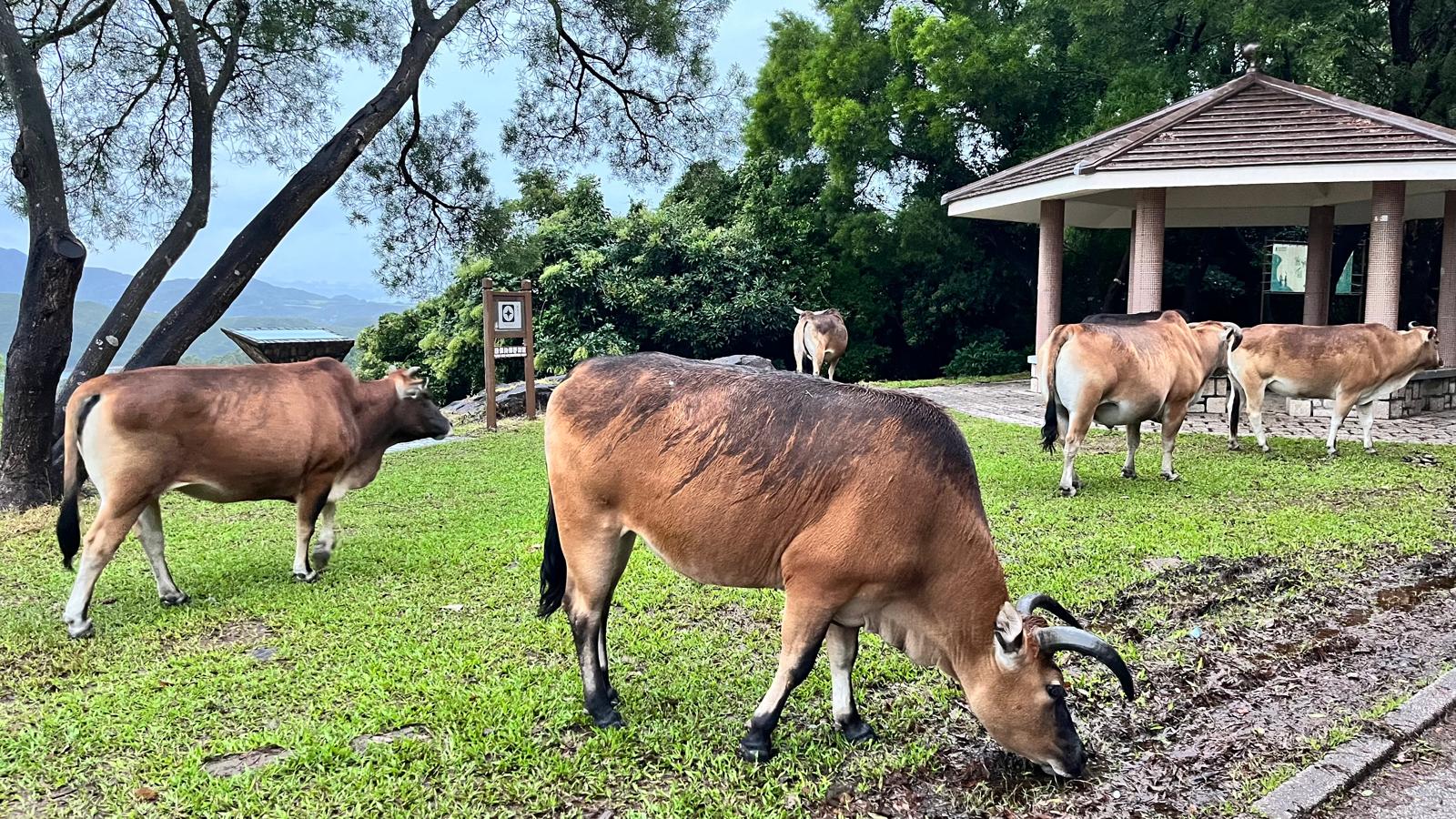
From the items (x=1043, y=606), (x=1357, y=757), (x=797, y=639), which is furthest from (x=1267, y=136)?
(x=797, y=639)

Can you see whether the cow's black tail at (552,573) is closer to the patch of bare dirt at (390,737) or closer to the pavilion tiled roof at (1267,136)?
the patch of bare dirt at (390,737)

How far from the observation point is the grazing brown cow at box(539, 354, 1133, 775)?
3.01 metres

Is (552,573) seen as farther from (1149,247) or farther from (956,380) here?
(956,380)

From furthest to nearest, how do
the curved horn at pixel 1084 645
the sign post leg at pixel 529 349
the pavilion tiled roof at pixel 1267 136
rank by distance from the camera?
the sign post leg at pixel 529 349 → the pavilion tiled roof at pixel 1267 136 → the curved horn at pixel 1084 645

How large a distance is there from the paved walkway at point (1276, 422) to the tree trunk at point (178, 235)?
735 centimetres

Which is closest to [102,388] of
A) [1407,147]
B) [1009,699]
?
[1009,699]

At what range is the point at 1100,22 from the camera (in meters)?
Answer: 18.9

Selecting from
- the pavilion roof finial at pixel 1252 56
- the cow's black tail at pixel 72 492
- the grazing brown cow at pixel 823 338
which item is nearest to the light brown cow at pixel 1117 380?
the cow's black tail at pixel 72 492

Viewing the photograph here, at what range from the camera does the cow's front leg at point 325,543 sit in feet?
18.1

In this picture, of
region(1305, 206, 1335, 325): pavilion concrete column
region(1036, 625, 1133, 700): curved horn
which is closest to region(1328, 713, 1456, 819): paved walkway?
region(1036, 625, 1133, 700): curved horn

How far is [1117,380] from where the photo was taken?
23.9ft

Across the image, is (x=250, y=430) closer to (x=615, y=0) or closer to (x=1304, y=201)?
(x=615, y=0)

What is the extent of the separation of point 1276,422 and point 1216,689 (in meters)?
8.77

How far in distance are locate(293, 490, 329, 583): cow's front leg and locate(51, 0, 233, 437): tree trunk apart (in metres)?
3.95
